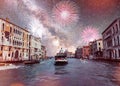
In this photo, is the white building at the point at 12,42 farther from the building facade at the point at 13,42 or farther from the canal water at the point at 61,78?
the canal water at the point at 61,78

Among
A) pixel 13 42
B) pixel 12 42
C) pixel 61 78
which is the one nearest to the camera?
pixel 61 78

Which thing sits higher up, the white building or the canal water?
the white building

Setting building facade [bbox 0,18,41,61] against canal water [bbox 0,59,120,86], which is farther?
building facade [bbox 0,18,41,61]

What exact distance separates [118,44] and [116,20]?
6.51 meters

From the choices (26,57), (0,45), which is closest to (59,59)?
(0,45)

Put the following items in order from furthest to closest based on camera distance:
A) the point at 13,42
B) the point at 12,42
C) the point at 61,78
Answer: the point at 13,42, the point at 12,42, the point at 61,78

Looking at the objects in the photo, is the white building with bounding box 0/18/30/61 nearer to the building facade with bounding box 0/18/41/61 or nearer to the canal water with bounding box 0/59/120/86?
the building facade with bounding box 0/18/41/61

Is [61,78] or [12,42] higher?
[12,42]

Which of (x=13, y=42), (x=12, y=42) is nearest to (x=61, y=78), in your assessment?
(x=12, y=42)

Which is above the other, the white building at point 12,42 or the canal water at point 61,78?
the white building at point 12,42

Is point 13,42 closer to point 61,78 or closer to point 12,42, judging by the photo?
point 12,42

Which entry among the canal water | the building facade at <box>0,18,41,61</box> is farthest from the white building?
the canal water

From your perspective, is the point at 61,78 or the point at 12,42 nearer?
the point at 61,78

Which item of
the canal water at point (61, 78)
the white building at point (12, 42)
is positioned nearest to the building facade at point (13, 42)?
the white building at point (12, 42)
